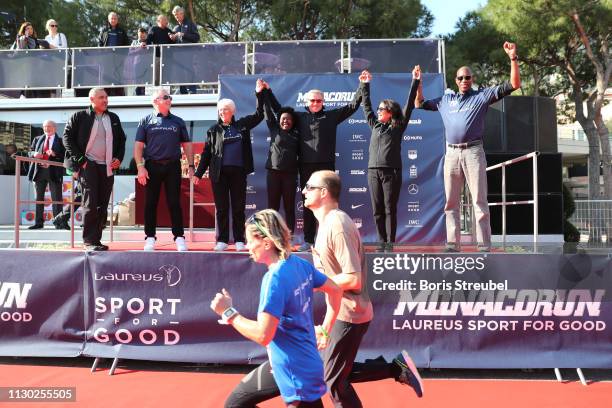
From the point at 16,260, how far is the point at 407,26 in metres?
16.1

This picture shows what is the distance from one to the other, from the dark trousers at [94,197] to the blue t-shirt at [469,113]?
4.04 metres

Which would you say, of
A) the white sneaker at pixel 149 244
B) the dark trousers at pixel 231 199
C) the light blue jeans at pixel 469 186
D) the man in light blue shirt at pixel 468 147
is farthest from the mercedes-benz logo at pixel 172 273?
the man in light blue shirt at pixel 468 147

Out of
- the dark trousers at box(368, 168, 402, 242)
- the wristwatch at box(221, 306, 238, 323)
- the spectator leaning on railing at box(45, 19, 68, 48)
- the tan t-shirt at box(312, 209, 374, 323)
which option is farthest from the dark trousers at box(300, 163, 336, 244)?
the spectator leaning on railing at box(45, 19, 68, 48)

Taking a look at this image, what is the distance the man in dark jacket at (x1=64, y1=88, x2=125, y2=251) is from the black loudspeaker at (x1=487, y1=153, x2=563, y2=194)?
7.58 metres

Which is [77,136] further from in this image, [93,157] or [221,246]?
[221,246]

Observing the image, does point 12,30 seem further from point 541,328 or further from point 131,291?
point 541,328

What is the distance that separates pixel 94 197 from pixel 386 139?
3.46m

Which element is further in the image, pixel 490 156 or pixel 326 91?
pixel 490 156

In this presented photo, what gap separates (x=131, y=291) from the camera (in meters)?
5.34

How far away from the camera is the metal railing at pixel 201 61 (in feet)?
29.8

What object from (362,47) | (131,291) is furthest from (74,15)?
(131,291)

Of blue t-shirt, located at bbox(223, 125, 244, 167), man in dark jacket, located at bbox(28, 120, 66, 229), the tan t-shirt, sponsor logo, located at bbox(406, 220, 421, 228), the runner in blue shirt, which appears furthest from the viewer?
man in dark jacket, located at bbox(28, 120, 66, 229)

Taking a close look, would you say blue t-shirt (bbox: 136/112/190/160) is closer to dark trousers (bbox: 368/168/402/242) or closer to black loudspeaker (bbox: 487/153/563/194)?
dark trousers (bbox: 368/168/402/242)

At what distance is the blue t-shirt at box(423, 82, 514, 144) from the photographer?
6.01 m
